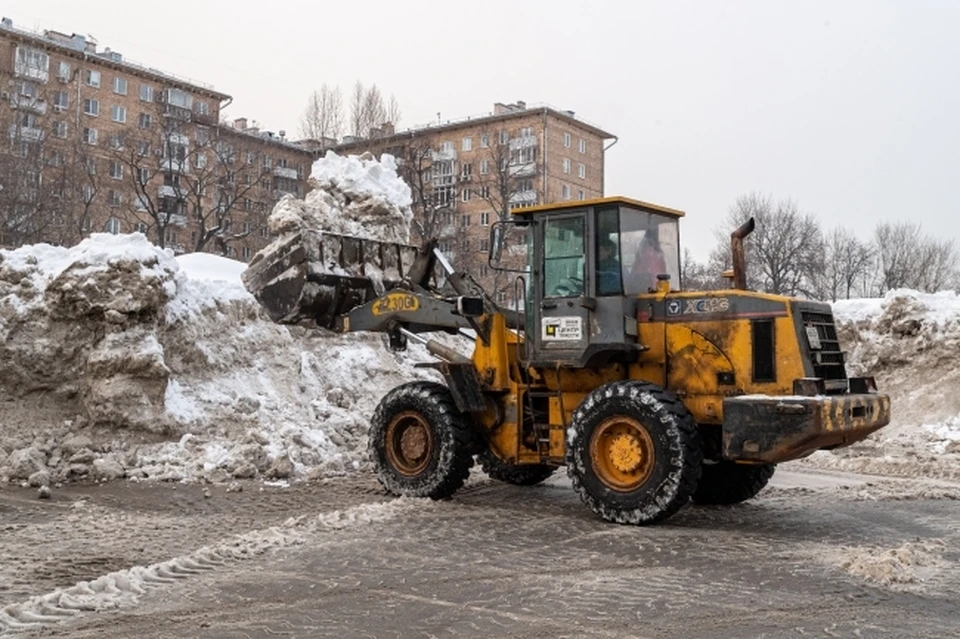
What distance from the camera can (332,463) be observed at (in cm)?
1151

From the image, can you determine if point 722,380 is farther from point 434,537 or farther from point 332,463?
point 332,463

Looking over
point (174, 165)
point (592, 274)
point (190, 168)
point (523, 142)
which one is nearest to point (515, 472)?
point (592, 274)

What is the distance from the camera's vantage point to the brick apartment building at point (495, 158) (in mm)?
43594

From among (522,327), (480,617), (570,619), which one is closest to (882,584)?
(570,619)

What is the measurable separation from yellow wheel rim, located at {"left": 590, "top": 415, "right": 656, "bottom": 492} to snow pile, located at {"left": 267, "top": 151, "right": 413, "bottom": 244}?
10.5 m

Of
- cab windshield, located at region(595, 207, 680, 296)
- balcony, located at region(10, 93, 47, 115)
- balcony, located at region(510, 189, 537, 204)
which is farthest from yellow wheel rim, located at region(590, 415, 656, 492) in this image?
balcony, located at region(510, 189, 537, 204)

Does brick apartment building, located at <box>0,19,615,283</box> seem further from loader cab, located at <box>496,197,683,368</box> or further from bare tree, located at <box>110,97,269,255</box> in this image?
loader cab, located at <box>496,197,683,368</box>

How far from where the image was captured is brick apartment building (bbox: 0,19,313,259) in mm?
35250

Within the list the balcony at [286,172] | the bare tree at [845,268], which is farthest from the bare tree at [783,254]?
the balcony at [286,172]

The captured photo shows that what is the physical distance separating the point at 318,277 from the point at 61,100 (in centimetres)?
5001

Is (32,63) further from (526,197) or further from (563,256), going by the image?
(563,256)

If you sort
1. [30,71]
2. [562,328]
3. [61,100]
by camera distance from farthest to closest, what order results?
[61,100], [30,71], [562,328]

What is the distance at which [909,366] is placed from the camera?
17.7 meters

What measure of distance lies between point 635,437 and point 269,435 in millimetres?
5380
